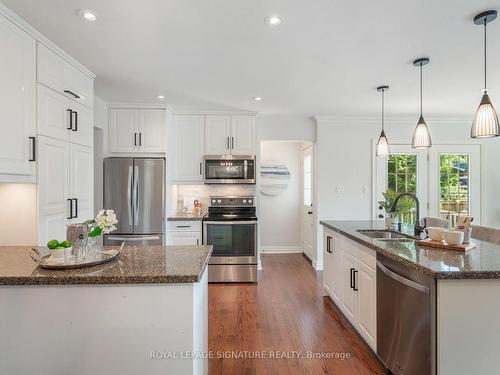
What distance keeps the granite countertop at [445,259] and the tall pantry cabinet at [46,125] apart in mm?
2441

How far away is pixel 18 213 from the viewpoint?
2141mm

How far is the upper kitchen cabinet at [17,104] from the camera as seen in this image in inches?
72.2

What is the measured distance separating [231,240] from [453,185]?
12.0 feet

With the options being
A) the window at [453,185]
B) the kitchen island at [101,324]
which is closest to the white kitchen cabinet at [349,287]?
the kitchen island at [101,324]

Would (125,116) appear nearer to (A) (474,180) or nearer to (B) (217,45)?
(B) (217,45)

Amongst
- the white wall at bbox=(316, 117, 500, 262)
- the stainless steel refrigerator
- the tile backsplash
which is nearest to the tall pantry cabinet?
the stainless steel refrigerator

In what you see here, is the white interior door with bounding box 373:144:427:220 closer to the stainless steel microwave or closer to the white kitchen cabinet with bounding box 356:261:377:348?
the stainless steel microwave

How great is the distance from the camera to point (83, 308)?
1.30m

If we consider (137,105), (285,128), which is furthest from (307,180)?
(137,105)

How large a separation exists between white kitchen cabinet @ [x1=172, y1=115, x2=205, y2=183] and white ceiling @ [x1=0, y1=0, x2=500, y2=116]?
641 millimetres

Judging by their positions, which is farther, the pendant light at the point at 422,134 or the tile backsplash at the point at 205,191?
the tile backsplash at the point at 205,191

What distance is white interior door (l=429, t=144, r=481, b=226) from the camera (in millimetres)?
4609

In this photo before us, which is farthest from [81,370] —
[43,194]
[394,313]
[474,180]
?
[474,180]

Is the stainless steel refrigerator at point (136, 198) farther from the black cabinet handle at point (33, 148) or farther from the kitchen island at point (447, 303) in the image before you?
the kitchen island at point (447, 303)
